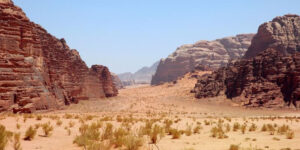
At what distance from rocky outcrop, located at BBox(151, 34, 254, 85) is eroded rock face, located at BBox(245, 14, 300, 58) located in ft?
122

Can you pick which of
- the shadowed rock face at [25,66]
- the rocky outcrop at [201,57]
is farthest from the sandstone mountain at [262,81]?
the rocky outcrop at [201,57]

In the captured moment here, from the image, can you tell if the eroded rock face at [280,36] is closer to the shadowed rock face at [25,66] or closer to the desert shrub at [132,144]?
the shadowed rock face at [25,66]

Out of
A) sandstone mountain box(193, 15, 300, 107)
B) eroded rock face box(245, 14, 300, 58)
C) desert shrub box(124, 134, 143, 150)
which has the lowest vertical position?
desert shrub box(124, 134, 143, 150)

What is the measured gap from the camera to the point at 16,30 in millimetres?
24484

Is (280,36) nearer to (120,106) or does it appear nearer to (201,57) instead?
(201,57)

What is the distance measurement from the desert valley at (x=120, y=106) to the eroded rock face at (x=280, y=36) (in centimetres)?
43

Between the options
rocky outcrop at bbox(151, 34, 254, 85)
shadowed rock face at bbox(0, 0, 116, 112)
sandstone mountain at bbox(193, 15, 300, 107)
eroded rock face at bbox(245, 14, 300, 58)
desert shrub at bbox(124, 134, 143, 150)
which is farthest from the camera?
rocky outcrop at bbox(151, 34, 254, 85)

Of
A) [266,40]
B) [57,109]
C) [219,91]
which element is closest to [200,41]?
[266,40]

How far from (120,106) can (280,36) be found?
198ft

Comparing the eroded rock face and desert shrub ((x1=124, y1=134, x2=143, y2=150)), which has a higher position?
the eroded rock face

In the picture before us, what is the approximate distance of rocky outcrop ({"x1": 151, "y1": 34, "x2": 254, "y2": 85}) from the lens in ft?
416

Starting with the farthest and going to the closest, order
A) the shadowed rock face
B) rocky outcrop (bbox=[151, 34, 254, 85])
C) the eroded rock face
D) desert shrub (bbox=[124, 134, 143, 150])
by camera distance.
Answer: rocky outcrop (bbox=[151, 34, 254, 85]) → the eroded rock face → the shadowed rock face → desert shrub (bbox=[124, 134, 143, 150])

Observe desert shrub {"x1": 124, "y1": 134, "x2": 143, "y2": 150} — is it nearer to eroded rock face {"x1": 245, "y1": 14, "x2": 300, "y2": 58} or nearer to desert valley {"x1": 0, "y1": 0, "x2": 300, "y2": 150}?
desert valley {"x1": 0, "y1": 0, "x2": 300, "y2": 150}

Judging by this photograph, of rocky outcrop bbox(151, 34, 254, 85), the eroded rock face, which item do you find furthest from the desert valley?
rocky outcrop bbox(151, 34, 254, 85)
